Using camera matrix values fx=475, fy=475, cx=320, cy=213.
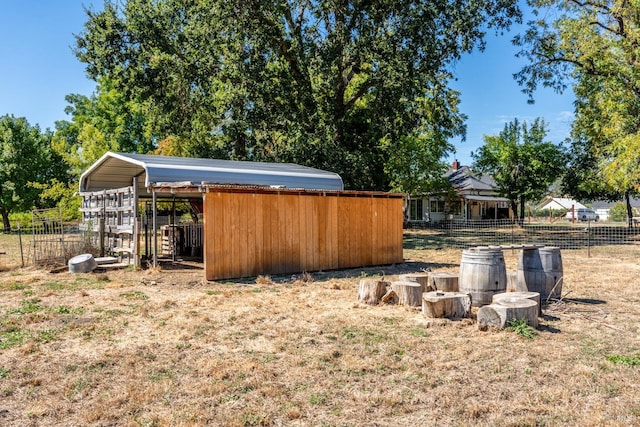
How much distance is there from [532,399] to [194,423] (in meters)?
2.69

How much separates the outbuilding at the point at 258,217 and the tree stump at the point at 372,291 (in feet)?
12.2

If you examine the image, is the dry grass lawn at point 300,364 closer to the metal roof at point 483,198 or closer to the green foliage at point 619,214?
the metal roof at point 483,198

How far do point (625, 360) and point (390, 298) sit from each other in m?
3.54

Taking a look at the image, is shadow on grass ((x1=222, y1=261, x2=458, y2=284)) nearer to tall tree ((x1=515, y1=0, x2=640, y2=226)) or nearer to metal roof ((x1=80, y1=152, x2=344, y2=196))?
metal roof ((x1=80, y1=152, x2=344, y2=196))

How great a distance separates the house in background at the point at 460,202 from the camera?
37.8 metres

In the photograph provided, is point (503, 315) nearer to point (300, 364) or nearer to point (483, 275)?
point (483, 275)

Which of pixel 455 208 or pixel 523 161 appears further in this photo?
pixel 455 208

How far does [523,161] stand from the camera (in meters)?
31.8

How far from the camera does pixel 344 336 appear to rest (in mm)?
5820

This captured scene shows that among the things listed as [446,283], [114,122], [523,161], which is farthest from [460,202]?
[446,283]

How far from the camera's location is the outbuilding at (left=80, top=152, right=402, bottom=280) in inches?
410

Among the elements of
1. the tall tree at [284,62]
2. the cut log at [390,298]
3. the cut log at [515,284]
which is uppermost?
the tall tree at [284,62]

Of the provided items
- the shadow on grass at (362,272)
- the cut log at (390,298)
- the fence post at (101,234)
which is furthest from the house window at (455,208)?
the cut log at (390,298)

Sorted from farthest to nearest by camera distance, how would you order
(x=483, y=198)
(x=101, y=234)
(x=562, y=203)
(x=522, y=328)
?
1. (x=562, y=203)
2. (x=483, y=198)
3. (x=101, y=234)
4. (x=522, y=328)
